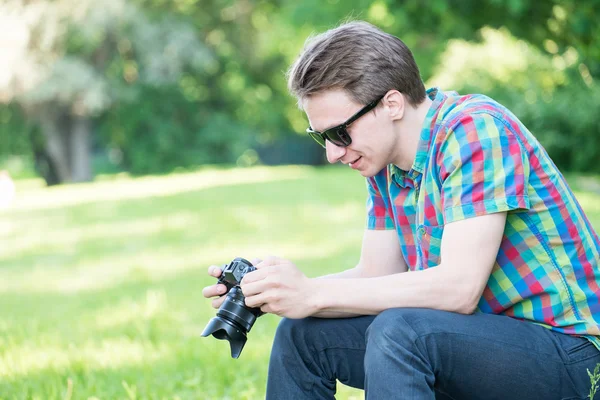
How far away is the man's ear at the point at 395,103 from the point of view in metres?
2.40

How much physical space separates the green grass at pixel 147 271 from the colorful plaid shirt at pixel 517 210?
138cm

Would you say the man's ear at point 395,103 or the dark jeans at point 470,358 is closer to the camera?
the dark jeans at point 470,358

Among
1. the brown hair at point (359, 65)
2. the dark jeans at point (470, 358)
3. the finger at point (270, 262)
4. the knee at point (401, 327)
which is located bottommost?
the dark jeans at point (470, 358)

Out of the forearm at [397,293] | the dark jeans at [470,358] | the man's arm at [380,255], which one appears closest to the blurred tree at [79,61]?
the man's arm at [380,255]

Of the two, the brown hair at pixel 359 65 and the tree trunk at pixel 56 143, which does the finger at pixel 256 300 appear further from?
the tree trunk at pixel 56 143

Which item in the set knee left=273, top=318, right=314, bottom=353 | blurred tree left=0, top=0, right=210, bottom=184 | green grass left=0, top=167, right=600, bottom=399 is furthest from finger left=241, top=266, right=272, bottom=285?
blurred tree left=0, top=0, right=210, bottom=184

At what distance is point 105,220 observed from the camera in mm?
11734

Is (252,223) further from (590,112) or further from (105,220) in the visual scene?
(590,112)

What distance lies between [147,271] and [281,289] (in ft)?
18.3

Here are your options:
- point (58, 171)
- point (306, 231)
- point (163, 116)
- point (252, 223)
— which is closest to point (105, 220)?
point (252, 223)

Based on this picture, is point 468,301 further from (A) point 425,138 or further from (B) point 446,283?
(A) point 425,138

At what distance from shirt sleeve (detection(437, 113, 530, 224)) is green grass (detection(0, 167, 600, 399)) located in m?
1.52

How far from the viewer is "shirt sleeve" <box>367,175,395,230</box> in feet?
8.93

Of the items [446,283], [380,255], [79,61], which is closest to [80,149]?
[79,61]
